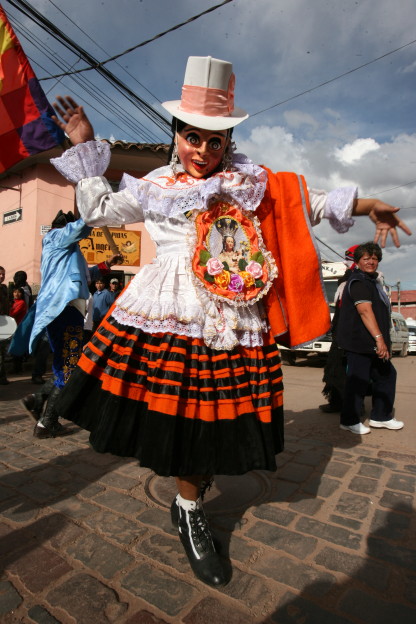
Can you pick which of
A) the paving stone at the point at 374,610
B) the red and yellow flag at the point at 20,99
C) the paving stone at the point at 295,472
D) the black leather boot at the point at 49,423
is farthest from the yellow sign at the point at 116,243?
the paving stone at the point at 374,610

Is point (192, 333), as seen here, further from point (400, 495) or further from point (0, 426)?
point (0, 426)

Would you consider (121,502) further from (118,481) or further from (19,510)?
(19,510)

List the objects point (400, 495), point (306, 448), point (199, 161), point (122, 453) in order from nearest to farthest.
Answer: point (122, 453), point (199, 161), point (400, 495), point (306, 448)

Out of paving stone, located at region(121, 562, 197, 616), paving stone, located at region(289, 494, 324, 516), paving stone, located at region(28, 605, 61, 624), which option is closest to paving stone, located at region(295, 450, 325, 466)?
paving stone, located at region(289, 494, 324, 516)

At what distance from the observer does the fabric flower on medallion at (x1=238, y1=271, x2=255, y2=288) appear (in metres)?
1.76

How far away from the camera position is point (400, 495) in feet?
7.83

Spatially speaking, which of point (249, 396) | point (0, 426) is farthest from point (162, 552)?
point (0, 426)

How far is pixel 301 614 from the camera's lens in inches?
56.9

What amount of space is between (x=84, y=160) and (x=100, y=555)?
1807mm

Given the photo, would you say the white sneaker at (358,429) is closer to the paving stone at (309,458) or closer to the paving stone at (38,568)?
the paving stone at (309,458)

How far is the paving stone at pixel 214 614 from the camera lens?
1.42 metres

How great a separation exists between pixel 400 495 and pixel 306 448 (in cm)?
92

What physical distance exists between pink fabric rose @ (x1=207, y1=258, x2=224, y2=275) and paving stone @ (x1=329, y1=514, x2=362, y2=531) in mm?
1455

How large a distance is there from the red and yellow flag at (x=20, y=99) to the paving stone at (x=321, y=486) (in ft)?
11.0
